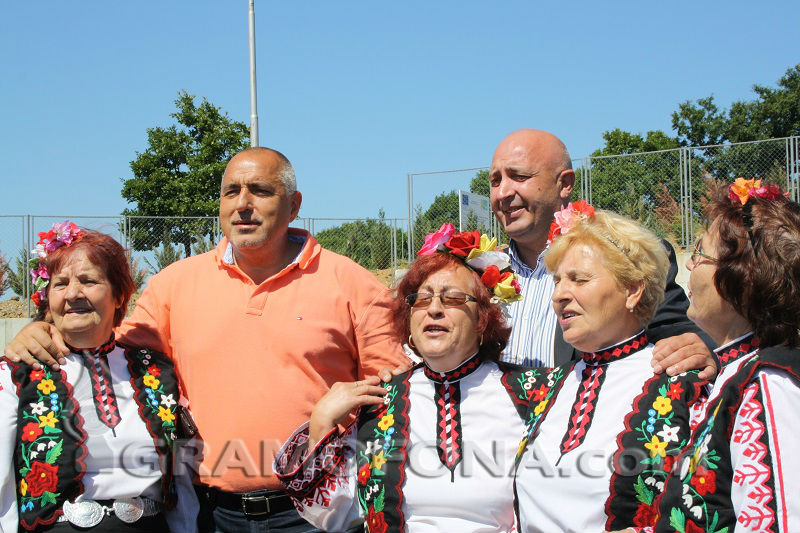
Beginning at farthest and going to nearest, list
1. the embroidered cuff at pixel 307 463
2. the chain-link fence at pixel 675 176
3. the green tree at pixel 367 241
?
1. the green tree at pixel 367 241
2. the chain-link fence at pixel 675 176
3. the embroidered cuff at pixel 307 463

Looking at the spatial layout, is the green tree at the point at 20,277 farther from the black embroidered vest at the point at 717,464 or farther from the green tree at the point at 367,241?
the black embroidered vest at the point at 717,464

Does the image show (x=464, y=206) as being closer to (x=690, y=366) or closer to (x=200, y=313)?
(x=200, y=313)

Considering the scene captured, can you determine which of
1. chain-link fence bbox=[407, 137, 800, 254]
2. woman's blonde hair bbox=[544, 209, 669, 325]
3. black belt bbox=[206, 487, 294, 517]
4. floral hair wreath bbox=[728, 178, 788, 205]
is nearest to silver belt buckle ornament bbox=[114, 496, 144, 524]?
black belt bbox=[206, 487, 294, 517]

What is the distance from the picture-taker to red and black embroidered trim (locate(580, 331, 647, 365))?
7.57 ft

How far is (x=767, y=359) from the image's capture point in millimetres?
1756

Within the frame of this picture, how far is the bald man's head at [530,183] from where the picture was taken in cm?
353

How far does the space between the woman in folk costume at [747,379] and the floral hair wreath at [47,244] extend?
99.3 inches

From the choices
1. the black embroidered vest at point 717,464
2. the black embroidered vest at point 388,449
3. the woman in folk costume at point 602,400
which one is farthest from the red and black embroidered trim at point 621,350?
the black embroidered vest at point 717,464

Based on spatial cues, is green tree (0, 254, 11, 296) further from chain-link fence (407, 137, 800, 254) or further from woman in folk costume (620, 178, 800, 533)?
woman in folk costume (620, 178, 800, 533)

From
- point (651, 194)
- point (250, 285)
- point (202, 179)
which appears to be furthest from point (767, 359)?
point (202, 179)

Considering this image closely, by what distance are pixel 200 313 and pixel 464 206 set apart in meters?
9.69

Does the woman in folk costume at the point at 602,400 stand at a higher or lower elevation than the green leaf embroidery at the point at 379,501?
higher

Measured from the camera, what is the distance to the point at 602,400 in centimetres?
224

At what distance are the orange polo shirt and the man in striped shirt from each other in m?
0.63
